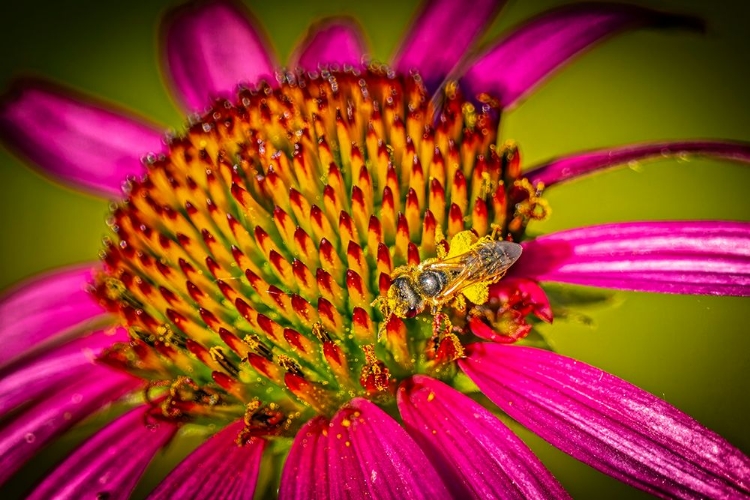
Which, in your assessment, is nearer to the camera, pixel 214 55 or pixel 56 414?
pixel 56 414

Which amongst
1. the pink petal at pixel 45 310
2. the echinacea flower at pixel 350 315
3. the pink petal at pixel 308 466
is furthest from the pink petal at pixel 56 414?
the pink petal at pixel 308 466

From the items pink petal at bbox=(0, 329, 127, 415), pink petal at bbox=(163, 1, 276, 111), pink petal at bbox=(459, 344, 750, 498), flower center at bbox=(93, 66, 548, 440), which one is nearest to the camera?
pink petal at bbox=(459, 344, 750, 498)

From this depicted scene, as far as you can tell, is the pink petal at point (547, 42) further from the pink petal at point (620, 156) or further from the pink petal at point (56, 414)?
the pink petal at point (56, 414)

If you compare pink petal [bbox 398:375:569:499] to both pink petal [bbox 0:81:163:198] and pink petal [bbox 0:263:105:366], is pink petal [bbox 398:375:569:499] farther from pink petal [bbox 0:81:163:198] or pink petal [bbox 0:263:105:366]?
pink petal [bbox 0:81:163:198]

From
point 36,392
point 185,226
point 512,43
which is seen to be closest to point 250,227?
point 185,226

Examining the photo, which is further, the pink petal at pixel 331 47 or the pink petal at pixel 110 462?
the pink petal at pixel 331 47

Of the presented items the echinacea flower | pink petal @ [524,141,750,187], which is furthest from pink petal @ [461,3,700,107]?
pink petal @ [524,141,750,187]

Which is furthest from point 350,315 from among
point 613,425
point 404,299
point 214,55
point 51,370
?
point 214,55

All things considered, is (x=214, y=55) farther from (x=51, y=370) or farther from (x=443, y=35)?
(x=51, y=370)
